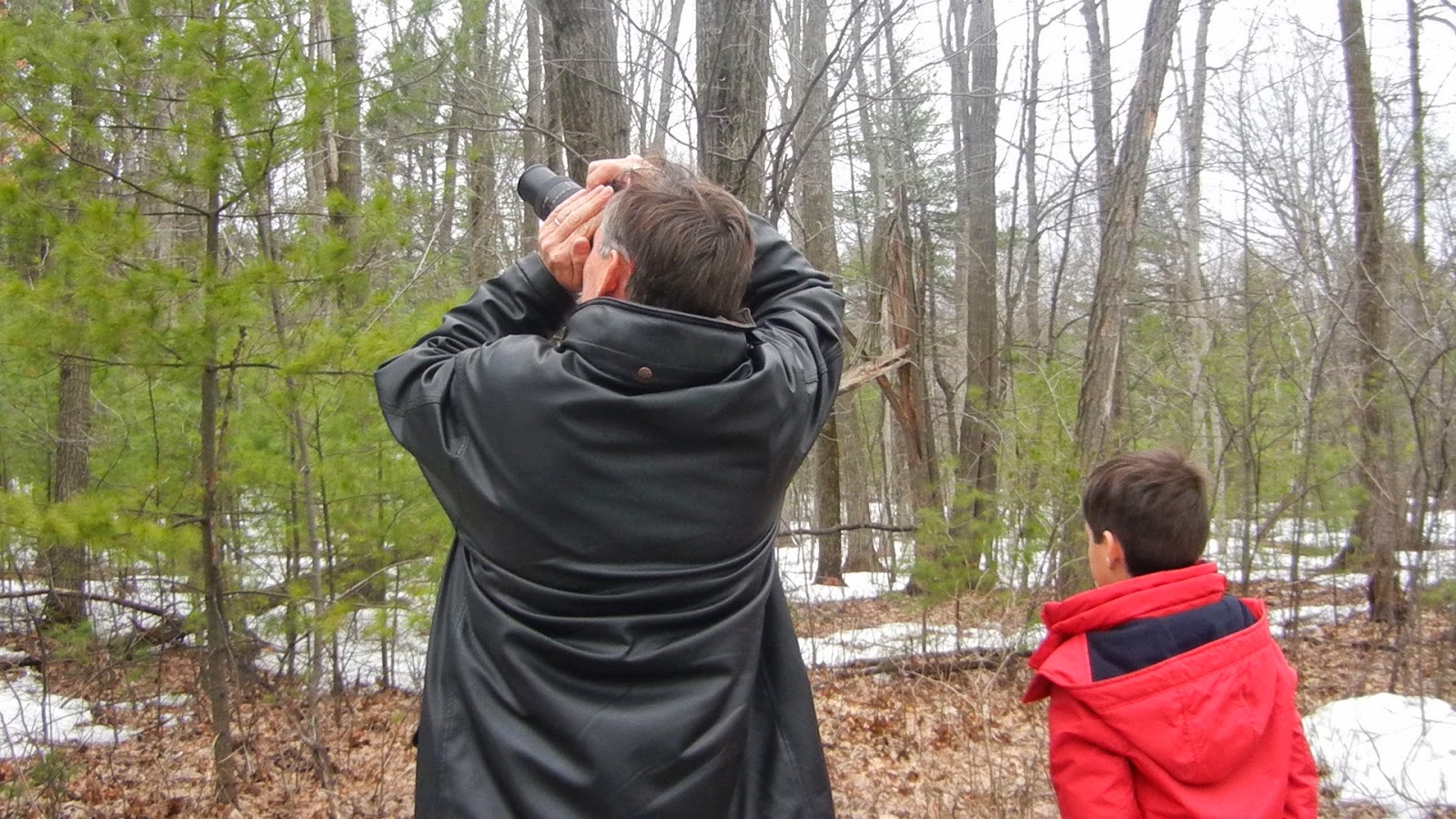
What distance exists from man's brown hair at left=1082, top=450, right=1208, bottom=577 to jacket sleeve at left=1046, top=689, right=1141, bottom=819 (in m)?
0.33

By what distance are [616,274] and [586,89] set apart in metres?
3.06

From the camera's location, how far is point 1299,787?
188 cm

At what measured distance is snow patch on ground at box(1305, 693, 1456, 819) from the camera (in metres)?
4.52

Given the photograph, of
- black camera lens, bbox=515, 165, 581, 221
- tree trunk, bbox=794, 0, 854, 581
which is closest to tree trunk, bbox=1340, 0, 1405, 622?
tree trunk, bbox=794, 0, 854, 581

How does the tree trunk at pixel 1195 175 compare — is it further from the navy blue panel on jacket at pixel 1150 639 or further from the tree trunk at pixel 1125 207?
the navy blue panel on jacket at pixel 1150 639

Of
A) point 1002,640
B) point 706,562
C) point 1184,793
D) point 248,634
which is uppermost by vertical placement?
point 706,562

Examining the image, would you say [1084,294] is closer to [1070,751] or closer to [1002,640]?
[1002,640]

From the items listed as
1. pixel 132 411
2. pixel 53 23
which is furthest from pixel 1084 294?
pixel 53 23

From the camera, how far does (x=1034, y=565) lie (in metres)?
6.88

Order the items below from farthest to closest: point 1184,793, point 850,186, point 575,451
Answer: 1. point 850,186
2. point 1184,793
3. point 575,451

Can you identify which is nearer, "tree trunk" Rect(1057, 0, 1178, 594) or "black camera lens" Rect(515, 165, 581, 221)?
"black camera lens" Rect(515, 165, 581, 221)

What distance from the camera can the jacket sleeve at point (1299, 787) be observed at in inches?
73.5

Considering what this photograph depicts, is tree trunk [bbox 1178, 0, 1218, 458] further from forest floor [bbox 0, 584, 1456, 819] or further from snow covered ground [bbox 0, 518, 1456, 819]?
forest floor [bbox 0, 584, 1456, 819]

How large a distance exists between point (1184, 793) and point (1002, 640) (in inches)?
198
